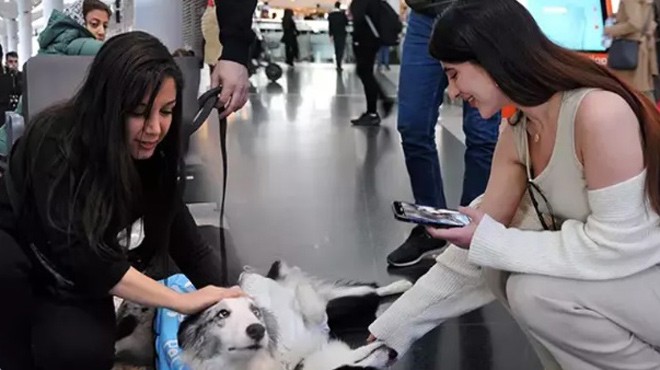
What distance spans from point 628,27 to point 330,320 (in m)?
2.05

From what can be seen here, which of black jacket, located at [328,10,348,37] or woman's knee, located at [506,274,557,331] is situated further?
black jacket, located at [328,10,348,37]

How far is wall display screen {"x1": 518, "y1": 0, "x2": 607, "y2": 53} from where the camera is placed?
3.20 meters

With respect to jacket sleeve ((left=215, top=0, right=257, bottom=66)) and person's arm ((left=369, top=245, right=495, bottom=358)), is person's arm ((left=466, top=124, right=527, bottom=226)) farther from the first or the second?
jacket sleeve ((left=215, top=0, right=257, bottom=66))

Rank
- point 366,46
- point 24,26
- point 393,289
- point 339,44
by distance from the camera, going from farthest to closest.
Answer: point 24,26, point 339,44, point 366,46, point 393,289

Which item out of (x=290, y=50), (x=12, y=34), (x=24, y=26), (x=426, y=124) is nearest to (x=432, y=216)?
(x=426, y=124)

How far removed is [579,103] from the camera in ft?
3.92

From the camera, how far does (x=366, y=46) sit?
233 inches

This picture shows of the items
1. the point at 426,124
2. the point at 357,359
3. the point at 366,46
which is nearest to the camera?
the point at 357,359

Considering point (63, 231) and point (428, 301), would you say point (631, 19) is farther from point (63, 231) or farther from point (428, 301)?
point (63, 231)

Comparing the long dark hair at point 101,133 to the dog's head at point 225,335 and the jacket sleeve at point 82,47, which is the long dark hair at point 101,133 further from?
the jacket sleeve at point 82,47

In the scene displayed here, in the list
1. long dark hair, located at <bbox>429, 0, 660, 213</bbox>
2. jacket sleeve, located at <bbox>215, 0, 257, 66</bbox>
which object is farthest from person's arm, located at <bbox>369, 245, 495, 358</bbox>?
jacket sleeve, located at <bbox>215, 0, 257, 66</bbox>

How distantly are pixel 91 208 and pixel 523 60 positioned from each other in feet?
2.45

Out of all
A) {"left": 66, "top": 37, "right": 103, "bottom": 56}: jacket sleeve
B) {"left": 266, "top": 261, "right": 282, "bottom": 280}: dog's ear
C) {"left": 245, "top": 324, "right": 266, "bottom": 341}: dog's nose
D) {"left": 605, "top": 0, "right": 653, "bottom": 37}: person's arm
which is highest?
{"left": 605, "top": 0, "right": 653, "bottom": 37}: person's arm

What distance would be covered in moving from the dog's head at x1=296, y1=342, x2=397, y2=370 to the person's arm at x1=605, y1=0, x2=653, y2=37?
2243 millimetres
